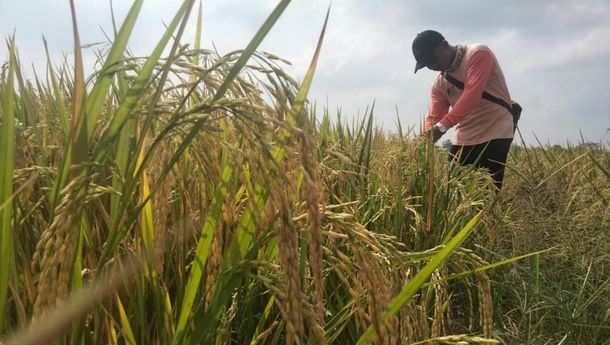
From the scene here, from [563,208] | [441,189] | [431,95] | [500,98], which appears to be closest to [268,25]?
[441,189]

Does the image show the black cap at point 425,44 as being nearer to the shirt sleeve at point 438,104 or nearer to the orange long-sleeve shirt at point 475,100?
the orange long-sleeve shirt at point 475,100

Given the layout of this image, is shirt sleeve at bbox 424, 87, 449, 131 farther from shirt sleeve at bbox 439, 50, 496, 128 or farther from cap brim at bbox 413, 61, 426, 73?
shirt sleeve at bbox 439, 50, 496, 128

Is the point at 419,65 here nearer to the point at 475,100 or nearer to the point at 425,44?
the point at 425,44

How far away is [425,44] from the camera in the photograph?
4.52 meters

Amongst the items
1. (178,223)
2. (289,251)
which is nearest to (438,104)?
(178,223)

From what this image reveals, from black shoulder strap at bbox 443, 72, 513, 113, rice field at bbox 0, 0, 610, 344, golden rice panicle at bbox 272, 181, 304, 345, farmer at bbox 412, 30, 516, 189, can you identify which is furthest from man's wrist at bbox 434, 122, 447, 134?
golden rice panicle at bbox 272, 181, 304, 345

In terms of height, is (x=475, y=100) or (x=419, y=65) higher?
(x=419, y=65)

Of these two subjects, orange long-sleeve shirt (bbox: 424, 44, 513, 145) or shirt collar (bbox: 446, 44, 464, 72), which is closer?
orange long-sleeve shirt (bbox: 424, 44, 513, 145)

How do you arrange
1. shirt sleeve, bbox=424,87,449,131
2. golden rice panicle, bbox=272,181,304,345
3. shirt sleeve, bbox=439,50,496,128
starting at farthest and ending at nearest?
shirt sleeve, bbox=424,87,449,131 < shirt sleeve, bbox=439,50,496,128 < golden rice panicle, bbox=272,181,304,345

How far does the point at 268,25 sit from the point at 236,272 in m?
0.44

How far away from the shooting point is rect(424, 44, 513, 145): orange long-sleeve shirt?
4.33 metres

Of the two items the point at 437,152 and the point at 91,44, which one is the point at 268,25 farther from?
the point at 437,152

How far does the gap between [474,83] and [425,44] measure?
0.55 metres

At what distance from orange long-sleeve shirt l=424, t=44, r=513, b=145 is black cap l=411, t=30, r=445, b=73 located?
0.26m
